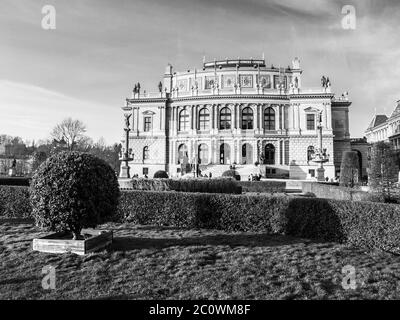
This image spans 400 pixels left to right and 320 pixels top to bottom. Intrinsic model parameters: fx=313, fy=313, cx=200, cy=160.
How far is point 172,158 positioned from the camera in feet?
188

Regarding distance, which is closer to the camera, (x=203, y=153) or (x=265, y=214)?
(x=265, y=214)

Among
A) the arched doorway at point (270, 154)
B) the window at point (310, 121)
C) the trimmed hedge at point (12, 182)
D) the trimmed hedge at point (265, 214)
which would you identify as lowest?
the trimmed hedge at point (265, 214)

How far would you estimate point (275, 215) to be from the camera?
10445mm

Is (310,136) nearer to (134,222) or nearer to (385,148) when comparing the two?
(385,148)

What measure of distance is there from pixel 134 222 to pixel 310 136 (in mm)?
46393

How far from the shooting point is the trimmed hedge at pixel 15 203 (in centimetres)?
1342

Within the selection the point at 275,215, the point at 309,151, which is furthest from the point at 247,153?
the point at 275,215

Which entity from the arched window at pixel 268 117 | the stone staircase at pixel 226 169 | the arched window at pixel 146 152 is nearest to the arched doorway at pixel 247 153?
the stone staircase at pixel 226 169

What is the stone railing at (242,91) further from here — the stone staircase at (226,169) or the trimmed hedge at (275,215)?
the trimmed hedge at (275,215)

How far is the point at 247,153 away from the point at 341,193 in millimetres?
37728

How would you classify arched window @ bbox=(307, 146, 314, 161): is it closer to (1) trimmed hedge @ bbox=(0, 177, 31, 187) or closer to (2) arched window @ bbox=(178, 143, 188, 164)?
(2) arched window @ bbox=(178, 143, 188, 164)

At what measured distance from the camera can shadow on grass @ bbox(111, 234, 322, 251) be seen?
8623 mm

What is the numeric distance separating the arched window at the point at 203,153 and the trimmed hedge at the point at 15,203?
42930 mm

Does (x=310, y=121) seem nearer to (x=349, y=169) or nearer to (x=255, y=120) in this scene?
(x=255, y=120)
